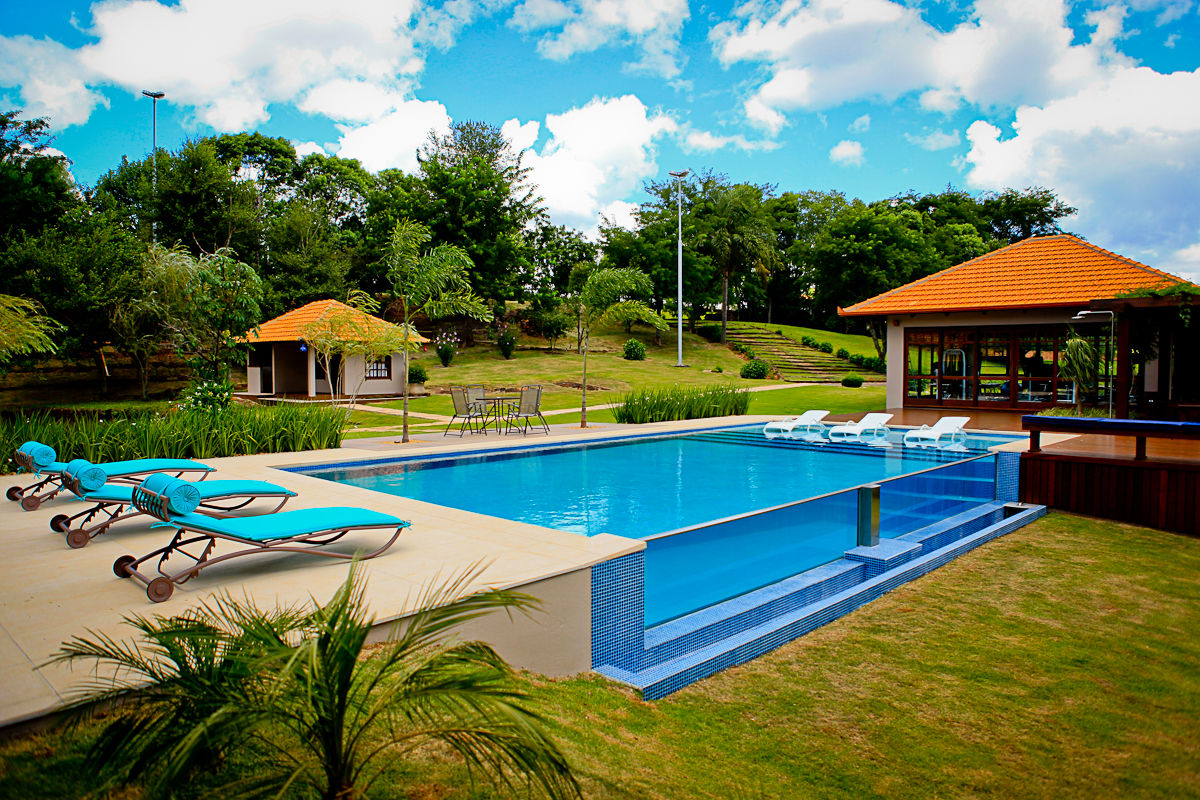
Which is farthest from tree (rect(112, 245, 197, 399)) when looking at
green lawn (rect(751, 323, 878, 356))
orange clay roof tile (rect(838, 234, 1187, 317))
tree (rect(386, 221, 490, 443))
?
green lawn (rect(751, 323, 878, 356))

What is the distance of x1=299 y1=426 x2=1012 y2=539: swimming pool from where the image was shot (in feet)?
27.1

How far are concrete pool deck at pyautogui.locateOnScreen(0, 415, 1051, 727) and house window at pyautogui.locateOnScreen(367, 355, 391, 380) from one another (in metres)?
19.2

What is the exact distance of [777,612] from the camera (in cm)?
508

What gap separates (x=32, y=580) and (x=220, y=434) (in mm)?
6735

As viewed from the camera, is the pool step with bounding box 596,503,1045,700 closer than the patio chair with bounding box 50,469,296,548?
Yes

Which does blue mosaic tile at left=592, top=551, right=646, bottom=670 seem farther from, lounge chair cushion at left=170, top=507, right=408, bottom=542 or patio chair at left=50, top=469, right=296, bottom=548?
patio chair at left=50, top=469, right=296, bottom=548

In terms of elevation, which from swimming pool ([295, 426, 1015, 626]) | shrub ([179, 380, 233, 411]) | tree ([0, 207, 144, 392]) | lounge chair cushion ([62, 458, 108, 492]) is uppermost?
tree ([0, 207, 144, 392])

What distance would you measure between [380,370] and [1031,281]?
20463 millimetres

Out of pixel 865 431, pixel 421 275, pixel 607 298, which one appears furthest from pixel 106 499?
pixel 607 298

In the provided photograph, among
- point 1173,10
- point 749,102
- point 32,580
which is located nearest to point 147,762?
point 32,580

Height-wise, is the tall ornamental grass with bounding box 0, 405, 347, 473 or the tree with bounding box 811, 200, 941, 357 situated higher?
the tree with bounding box 811, 200, 941, 357

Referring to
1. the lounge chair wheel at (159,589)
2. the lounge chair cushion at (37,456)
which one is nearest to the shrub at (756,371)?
the lounge chair cushion at (37,456)

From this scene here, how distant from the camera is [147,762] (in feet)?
6.44

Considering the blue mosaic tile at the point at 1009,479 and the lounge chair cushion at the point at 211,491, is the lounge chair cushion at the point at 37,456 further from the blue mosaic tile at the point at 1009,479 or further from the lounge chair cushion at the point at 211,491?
the blue mosaic tile at the point at 1009,479
